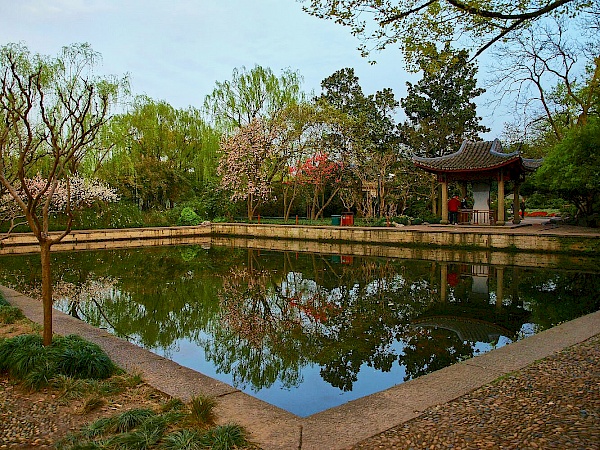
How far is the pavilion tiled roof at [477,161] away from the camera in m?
19.0

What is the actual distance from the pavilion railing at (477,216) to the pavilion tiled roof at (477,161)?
194 centimetres

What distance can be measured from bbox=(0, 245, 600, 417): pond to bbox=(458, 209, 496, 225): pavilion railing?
7.80 m

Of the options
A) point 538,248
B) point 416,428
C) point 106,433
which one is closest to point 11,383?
point 106,433

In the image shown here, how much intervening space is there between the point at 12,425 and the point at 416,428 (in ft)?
8.68

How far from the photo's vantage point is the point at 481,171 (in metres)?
19.4

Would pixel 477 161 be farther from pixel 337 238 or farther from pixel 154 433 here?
pixel 154 433

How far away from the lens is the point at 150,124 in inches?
1053

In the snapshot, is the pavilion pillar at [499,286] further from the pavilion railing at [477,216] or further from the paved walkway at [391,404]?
the pavilion railing at [477,216]

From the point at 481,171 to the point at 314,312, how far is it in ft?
46.0

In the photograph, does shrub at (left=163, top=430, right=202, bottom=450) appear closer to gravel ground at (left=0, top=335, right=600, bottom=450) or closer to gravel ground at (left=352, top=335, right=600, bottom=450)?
gravel ground at (left=0, top=335, right=600, bottom=450)

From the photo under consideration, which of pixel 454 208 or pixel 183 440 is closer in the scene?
pixel 183 440

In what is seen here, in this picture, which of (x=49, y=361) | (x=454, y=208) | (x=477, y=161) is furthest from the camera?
(x=454, y=208)

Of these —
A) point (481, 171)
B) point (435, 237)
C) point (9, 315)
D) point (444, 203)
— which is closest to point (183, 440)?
point (9, 315)

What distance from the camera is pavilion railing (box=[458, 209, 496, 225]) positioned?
779 inches
